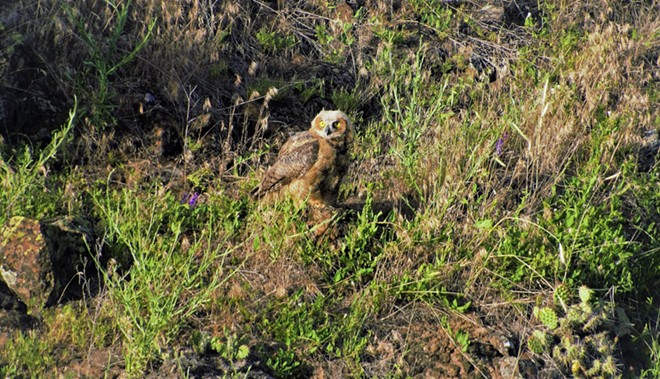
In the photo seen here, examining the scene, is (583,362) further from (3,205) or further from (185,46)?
(185,46)

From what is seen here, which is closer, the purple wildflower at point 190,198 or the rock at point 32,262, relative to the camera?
the rock at point 32,262

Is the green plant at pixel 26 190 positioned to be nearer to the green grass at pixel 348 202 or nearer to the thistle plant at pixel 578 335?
the green grass at pixel 348 202

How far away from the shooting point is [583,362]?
453 cm

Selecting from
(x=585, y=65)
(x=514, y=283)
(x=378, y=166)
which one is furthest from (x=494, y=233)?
(x=585, y=65)

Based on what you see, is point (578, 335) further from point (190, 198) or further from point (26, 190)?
point (26, 190)

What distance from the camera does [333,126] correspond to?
5.31 meters

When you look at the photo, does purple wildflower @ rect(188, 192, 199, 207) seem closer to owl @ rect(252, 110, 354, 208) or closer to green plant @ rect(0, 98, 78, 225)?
owl @ rect(252, 110, 354, 208)

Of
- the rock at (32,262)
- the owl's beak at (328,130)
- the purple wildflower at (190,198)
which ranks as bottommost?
the purple wildflower at (190,198)

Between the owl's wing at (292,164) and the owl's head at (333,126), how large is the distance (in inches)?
3.5

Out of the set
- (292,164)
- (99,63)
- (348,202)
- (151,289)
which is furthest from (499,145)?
(99,63)

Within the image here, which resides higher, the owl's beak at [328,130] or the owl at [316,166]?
the owl's beak at [328,130]

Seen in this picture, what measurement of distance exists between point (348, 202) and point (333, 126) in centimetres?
58

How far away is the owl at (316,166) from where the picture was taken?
526 centimetres

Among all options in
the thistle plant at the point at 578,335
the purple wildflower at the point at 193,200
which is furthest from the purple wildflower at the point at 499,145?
the purple wildflower at the point at 193,200
